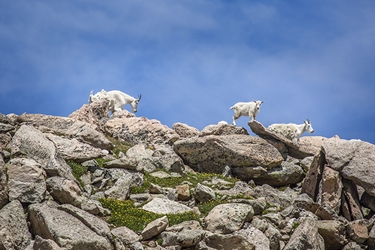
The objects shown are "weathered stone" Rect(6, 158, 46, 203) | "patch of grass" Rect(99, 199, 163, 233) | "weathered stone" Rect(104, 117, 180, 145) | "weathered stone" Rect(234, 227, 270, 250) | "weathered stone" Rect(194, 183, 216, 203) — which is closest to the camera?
"weathered stone" Rect(6, 158, 46, 203)

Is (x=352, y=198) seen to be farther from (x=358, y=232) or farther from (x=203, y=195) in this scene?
(x=203, y=195)

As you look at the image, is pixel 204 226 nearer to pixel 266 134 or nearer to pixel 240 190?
pixel 240 190

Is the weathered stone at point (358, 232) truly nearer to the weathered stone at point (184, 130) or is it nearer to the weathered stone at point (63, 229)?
the weathered stone at point (63, 229)

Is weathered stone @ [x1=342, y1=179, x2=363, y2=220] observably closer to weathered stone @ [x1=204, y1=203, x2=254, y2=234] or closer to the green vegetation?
weathered stone @ [x1=204, y1=203, x2=254, y2=234]

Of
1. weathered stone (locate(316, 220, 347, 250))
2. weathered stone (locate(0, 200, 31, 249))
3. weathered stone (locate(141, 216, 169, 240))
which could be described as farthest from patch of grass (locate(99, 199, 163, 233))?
weathered stone (locate(316, 220, 347, 250))

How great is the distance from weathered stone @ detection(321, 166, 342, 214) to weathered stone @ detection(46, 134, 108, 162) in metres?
13.5

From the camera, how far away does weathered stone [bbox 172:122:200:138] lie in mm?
35750

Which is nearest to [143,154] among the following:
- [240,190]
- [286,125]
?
[240,190]

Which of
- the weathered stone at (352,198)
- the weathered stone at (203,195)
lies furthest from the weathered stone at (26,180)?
the weathered stone at (352,198)

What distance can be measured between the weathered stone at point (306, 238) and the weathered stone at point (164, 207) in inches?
207

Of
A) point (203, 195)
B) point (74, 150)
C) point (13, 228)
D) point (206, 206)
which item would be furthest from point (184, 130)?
point (13, 228)

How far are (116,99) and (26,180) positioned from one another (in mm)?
31006

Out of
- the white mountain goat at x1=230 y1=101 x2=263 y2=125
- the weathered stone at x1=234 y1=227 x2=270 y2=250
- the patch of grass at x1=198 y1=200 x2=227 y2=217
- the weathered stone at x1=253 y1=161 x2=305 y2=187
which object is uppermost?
the white mountain goat at x1=230 y1=101 x2=263 y2=125

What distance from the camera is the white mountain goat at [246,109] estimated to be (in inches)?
1503
